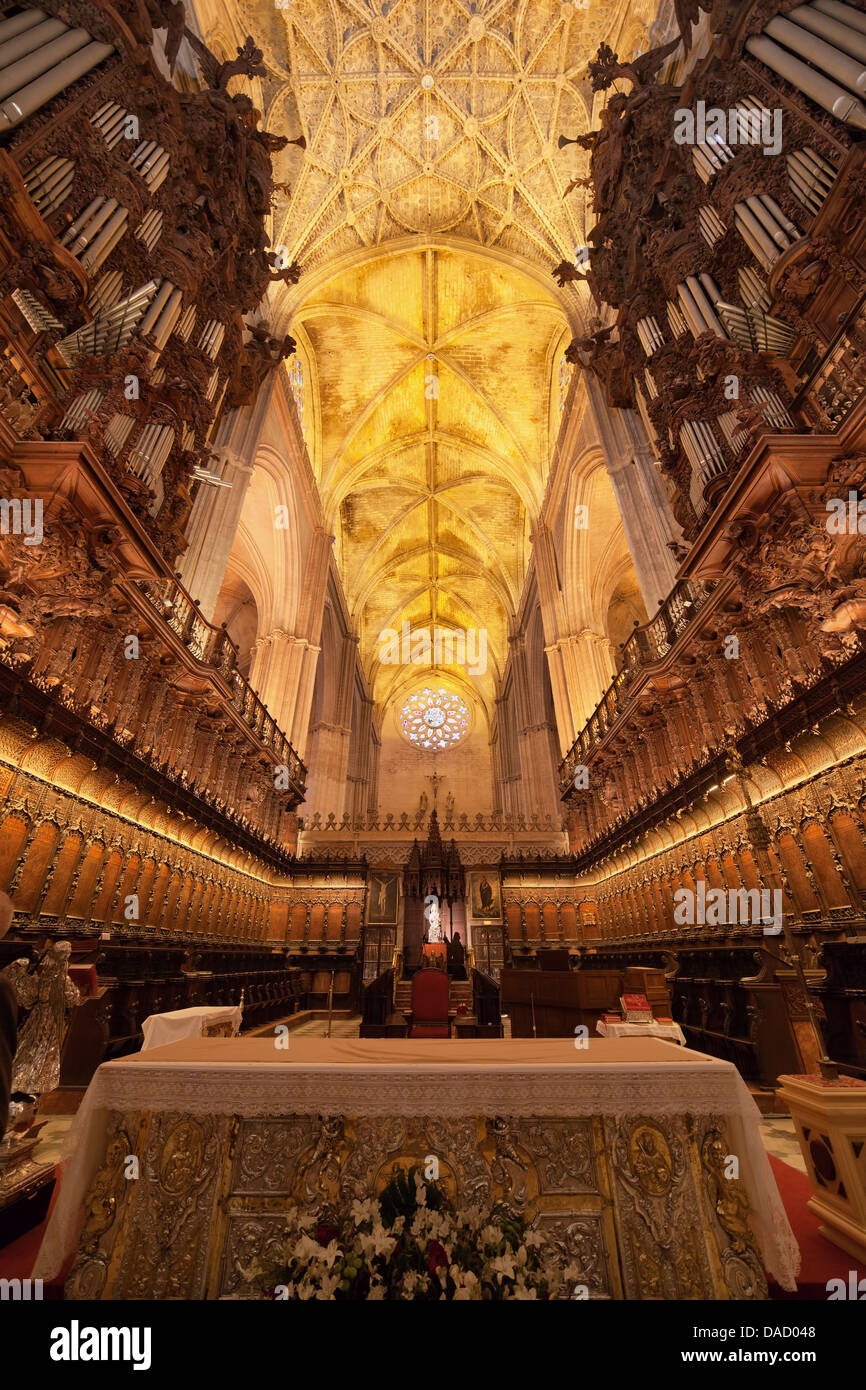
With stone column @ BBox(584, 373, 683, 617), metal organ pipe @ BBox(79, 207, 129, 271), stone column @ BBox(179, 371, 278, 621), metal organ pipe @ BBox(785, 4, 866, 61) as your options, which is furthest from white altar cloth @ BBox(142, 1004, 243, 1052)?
metal organ pipe @ BBox(785, 4, 866, 61)

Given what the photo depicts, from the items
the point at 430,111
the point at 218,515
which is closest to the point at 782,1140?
the point at 218,515

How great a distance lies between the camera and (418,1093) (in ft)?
7.44

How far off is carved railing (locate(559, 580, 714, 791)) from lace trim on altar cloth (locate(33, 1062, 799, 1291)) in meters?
6.99

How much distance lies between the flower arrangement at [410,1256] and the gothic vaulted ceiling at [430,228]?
2075 cm

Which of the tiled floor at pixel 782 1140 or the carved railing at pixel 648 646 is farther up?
the carved railing at pixel 648 646

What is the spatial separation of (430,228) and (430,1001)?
24.5 metres

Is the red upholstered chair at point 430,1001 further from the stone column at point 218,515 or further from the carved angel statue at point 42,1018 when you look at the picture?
the stone column at point 218,515

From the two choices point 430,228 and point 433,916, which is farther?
point 430,228

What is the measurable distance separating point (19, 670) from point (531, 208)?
849 inches

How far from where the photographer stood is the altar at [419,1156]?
7.04 ft

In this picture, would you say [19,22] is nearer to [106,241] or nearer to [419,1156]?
[106,241]

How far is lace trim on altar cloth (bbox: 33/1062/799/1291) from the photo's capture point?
2.26 meters

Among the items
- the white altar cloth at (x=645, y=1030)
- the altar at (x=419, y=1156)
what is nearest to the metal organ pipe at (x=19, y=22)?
the altar at (x=419, y=1156)
